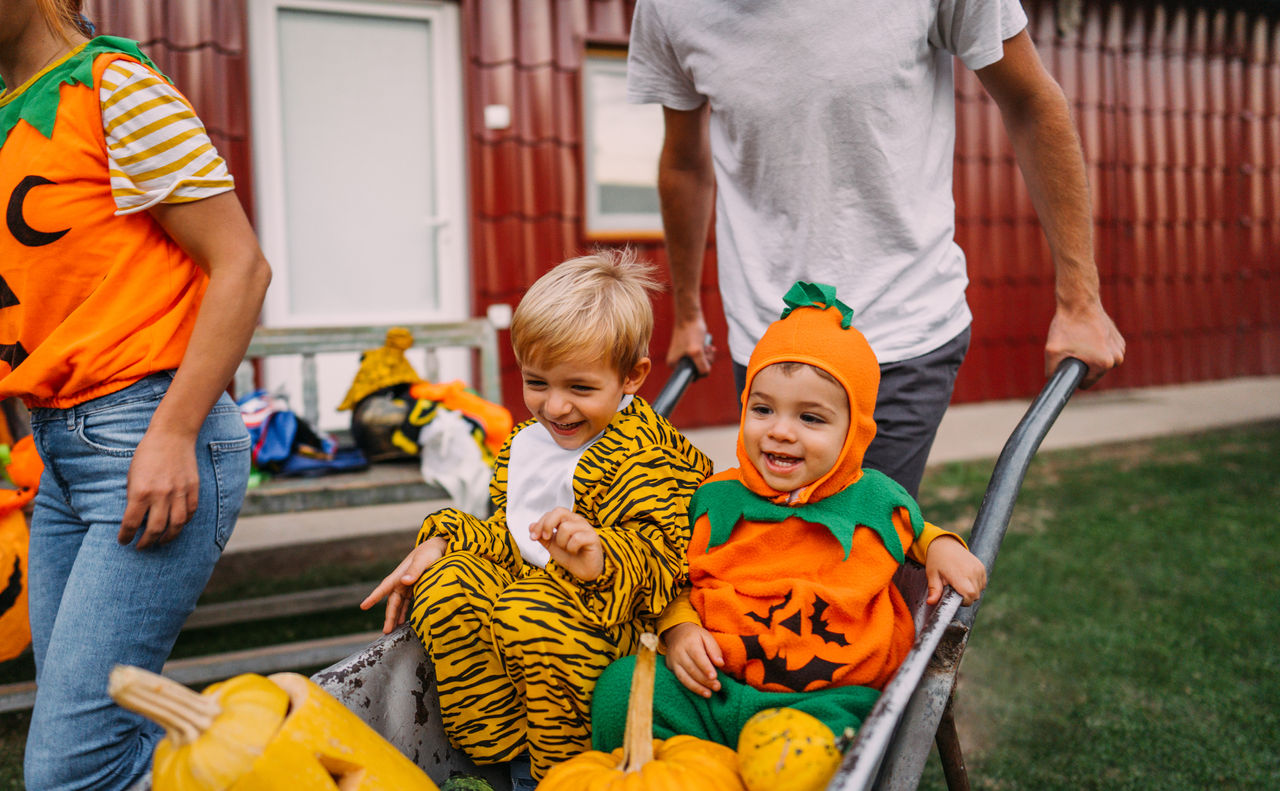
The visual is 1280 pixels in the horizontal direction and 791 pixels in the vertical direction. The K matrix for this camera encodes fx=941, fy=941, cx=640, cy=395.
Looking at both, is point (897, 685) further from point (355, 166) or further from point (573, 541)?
point (355, 166)

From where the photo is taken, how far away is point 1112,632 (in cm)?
338

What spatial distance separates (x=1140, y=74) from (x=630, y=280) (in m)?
8.37

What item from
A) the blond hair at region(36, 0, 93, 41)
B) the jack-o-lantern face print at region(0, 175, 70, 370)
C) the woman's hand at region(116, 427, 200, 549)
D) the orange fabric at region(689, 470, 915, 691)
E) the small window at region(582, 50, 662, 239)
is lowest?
the orange fabric at region(689, 470, 915, 691)

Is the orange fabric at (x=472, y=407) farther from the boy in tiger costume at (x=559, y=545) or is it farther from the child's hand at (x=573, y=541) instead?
the child's hand at (x=573, y=541)

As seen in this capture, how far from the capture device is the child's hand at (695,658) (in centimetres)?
139

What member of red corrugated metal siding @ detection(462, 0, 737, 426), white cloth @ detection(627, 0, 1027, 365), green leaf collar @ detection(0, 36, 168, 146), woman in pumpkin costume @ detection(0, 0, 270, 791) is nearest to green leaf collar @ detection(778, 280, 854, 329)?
white cloth @ detection(627, 0, 1027, 365)

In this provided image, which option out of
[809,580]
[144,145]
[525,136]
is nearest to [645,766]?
[809,580]

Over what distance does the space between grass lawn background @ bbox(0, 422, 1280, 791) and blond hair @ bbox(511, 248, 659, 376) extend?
5.53 ft

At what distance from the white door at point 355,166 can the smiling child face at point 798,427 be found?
4.30m

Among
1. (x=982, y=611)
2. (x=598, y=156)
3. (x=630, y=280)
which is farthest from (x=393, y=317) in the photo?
(x=630, y=280)

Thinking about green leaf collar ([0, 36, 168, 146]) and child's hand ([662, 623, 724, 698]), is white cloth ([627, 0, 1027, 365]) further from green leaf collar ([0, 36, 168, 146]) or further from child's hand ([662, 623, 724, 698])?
green leaf collar ([0, 36, 168, 146])

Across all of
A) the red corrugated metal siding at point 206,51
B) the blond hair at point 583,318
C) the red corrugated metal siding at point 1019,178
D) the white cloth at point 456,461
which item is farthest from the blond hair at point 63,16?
the red corrugated metal siding at point 1019,178

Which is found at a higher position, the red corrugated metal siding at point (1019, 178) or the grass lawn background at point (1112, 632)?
the red corrugated metal siding at point (1019, 178)

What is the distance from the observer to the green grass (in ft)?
8.43
